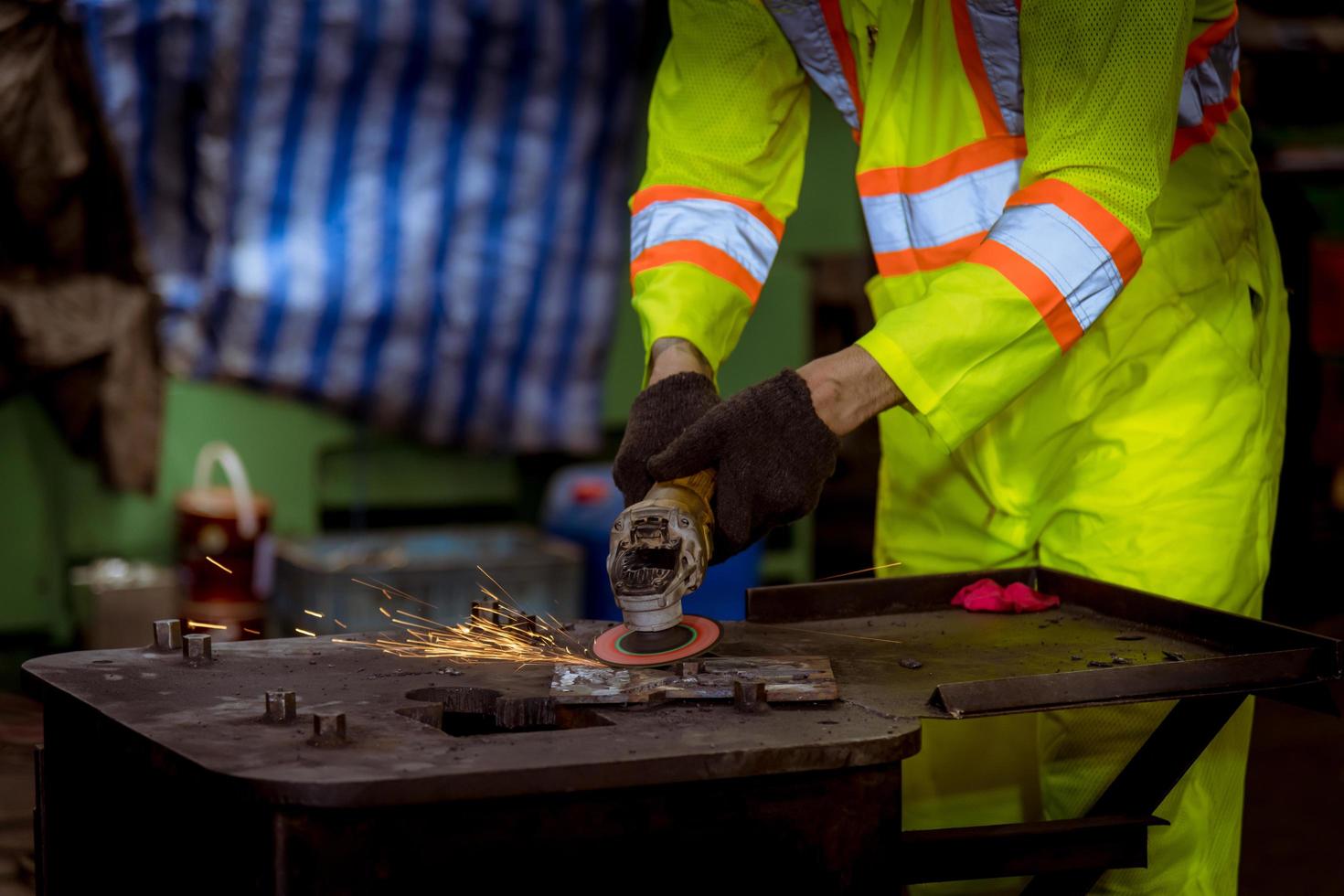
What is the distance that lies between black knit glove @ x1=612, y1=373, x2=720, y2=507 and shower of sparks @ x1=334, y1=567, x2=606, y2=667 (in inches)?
8.2

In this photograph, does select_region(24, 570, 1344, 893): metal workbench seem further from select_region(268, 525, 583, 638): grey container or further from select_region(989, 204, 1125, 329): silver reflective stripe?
select_region(268, 525, 583, 638): grey container

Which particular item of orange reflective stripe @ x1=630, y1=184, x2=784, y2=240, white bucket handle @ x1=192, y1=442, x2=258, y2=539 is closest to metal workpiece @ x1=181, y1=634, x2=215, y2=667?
orange reflective stripe @ x1=630, y1=184, x2=784, y2=240

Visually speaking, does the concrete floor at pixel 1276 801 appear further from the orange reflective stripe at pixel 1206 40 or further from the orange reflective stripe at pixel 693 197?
the orange reflective stripe at pixel 1206 40

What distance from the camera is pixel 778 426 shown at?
192 cm

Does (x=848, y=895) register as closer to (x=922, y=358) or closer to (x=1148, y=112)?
(x=922, y=358)

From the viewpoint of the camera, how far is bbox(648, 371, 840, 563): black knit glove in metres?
1.92

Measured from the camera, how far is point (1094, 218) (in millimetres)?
1962

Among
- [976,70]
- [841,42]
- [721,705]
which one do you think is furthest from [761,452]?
[841,42]

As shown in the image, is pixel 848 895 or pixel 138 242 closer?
pixel 848 895

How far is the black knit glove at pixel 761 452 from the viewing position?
1921mm

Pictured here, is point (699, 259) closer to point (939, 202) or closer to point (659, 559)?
point (939, 202)

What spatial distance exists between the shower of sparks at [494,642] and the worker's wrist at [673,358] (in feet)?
1.28

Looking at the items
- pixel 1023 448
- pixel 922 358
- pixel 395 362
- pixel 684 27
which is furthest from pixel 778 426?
pixel 395 362

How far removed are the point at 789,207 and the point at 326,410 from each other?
271 cm
